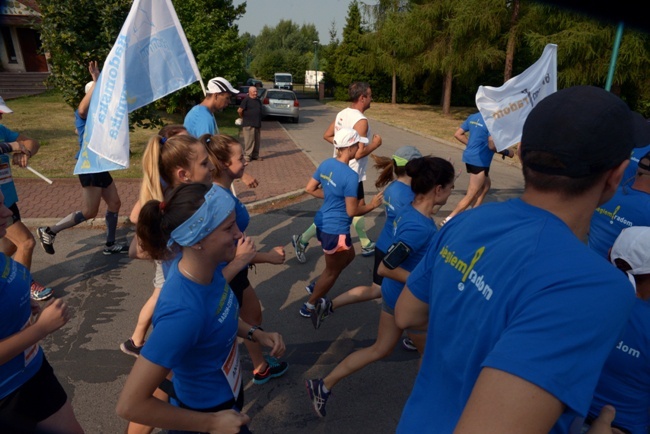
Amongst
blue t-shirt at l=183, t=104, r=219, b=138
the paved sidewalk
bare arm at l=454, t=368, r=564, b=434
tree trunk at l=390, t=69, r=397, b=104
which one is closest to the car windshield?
the paved sidewalk

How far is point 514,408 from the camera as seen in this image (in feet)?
2.96

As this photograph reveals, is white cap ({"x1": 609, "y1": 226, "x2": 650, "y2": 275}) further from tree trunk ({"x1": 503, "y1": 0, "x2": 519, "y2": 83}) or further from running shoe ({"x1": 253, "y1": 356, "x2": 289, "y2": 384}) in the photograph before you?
tree trunk ({"x1": 503, "y1": 0, "x2": 519, "y2": 83})

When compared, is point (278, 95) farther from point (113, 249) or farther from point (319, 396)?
point (319, 396)

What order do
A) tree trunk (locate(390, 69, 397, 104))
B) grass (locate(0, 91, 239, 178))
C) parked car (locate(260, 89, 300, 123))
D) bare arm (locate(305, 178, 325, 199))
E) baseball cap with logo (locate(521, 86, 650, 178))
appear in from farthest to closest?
tree trunk (locate(390, 69, 397, 104)) < parked car (locate(260, 89, 300, 123)) < grass (locate(0, 91, 239, 178)) < bare arm (locate(305, 178, 325, 199)) < baseball cap with logo (locate(521, 86, 650, 178))

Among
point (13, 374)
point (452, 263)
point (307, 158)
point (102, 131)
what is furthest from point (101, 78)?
point (307, 158)

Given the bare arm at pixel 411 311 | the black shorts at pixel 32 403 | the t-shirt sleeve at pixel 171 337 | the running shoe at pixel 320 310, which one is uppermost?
the bare arm at pixel 411 311

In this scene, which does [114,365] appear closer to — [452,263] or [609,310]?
[452,263]

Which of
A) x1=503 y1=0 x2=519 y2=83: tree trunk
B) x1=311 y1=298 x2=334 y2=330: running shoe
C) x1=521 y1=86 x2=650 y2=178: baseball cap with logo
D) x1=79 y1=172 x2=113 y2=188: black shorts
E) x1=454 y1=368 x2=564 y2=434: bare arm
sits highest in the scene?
x1=503 y1=0 x2=519 y2=83: tree trunk

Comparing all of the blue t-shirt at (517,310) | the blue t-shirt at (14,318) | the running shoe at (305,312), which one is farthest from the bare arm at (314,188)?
the blue t-shirt at (517,310)

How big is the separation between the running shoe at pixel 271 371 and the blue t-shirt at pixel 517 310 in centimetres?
229

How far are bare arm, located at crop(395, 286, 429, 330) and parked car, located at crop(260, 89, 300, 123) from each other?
841 inches

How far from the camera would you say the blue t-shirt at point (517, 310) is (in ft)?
2.98

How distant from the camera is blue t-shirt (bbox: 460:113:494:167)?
7.00 m

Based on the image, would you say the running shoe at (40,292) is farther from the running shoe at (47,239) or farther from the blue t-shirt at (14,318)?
the blue t-shirt at (14,318)
